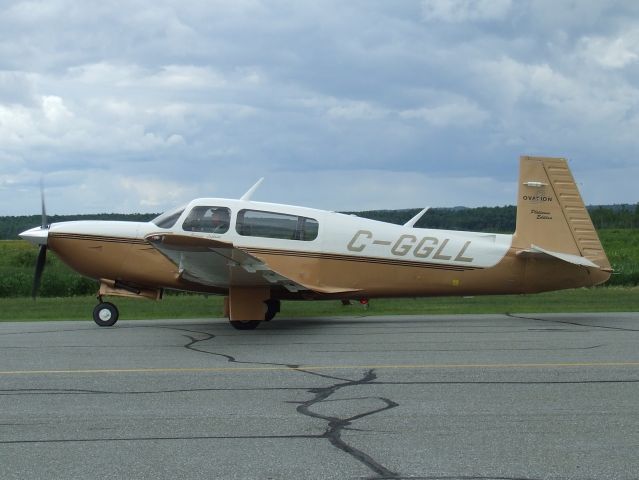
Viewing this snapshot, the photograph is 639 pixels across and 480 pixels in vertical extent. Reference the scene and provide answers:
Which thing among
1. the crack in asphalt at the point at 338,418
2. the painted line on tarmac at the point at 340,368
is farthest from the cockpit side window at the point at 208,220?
the painted line on tarmac at the point at 340,368

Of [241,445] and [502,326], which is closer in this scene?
[241,445]

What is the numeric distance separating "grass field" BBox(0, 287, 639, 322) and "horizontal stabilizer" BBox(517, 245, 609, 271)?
314cm

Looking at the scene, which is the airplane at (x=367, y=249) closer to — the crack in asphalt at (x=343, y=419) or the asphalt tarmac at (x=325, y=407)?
the asphalt tarmac at (x=325, y=407)

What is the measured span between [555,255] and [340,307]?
698cm

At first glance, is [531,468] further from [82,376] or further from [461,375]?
[82,376]

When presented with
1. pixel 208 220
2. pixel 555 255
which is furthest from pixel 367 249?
pixel 555 255

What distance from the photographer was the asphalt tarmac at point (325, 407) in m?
5.45

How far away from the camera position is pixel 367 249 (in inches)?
588

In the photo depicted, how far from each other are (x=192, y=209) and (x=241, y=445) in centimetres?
912

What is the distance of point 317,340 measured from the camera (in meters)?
12.5

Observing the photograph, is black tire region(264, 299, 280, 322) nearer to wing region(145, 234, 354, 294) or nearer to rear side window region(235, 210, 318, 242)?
wing region(145, 234, 354, 294)

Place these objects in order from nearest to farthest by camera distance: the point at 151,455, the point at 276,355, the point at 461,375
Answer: the point at 151,455 → the point at 461,375 → the point at 276,355

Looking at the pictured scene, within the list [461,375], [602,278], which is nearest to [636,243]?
[602,278]

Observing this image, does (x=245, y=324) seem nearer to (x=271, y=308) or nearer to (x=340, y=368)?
(x=271, y=308)
